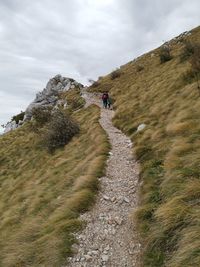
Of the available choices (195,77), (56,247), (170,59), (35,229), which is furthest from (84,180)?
(170,59)

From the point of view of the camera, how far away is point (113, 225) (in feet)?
31.2

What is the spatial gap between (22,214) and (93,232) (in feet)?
16.3

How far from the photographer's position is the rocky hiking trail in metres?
8.20

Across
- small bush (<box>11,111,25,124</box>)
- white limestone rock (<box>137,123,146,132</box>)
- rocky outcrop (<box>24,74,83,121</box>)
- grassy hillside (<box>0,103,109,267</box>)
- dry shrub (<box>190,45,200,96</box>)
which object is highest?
rocky outcrop (<box>24,74,83,121</box>)

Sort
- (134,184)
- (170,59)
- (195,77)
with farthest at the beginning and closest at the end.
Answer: (170,59) < (195,77) < (134,184)

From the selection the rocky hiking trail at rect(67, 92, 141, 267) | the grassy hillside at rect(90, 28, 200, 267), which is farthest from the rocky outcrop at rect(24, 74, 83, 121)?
the rocky hiking trail at rect(67, 92, 141, 267)

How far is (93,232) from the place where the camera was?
9.37 m

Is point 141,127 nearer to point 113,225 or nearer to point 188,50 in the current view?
point 113,225

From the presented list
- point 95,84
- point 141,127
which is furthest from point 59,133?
point 95,84

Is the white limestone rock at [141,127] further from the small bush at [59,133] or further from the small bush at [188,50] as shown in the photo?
the small bush at [188,50]

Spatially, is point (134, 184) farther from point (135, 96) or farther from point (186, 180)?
point (135, 96)

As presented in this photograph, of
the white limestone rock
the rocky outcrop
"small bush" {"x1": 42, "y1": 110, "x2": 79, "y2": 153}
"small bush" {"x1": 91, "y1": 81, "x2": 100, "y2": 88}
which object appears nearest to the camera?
the white limestone rock

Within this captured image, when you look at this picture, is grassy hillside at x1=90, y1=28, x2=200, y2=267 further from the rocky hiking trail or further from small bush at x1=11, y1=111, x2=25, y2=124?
small bush at x1=11, y1=111, x2=25, y2=124

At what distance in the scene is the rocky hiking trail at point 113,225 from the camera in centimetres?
820
